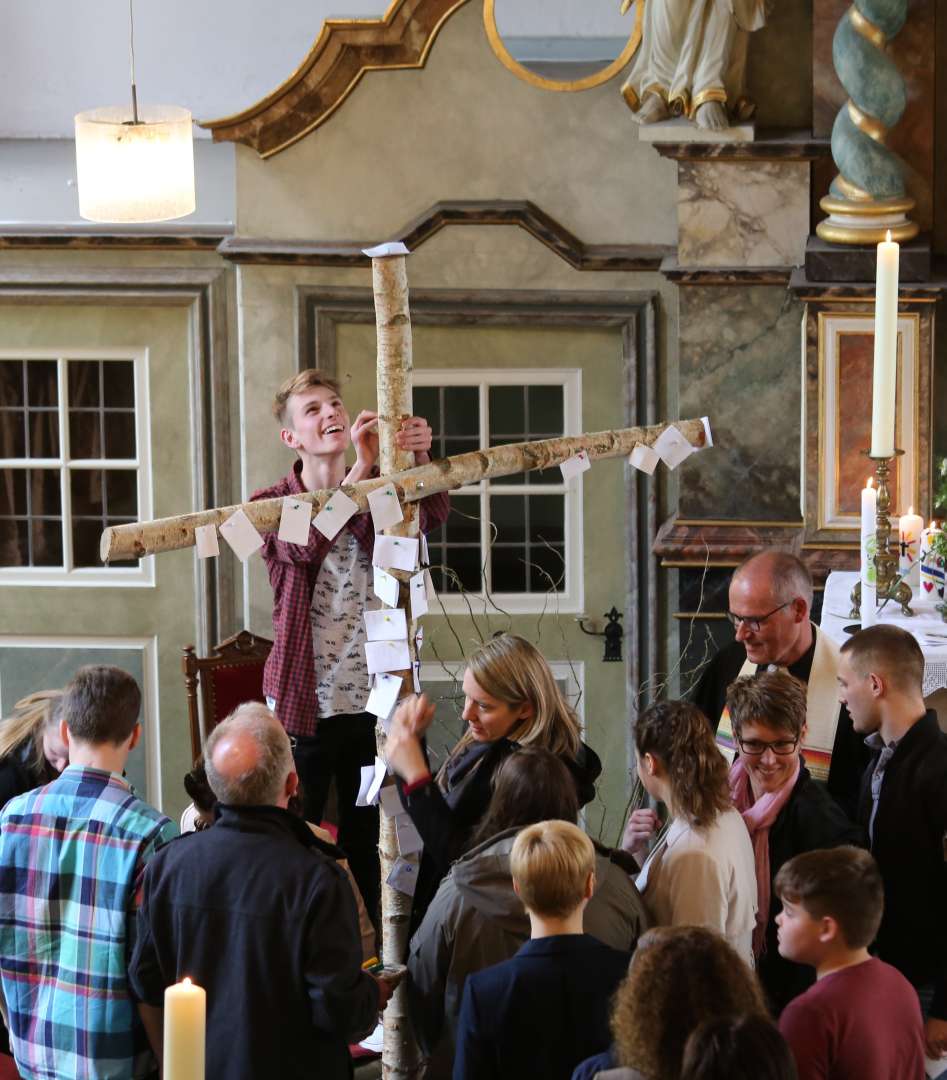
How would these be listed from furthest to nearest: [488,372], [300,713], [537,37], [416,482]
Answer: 1. [537,37]
2. [488,372]
3. [300,713]
4. [416,482]

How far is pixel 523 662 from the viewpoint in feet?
11.4

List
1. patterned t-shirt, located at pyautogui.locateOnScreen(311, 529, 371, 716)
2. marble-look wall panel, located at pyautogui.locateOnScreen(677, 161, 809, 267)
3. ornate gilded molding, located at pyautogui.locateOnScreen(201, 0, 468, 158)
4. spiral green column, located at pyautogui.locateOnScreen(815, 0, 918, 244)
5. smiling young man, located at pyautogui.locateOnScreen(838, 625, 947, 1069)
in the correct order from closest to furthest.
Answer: smiling young man, located at pyautogui.locateOnScreen(838, 625, 947, 1069)
patterned t-shirt, located at pyautogui.locateOnScreen(311, 529, 371, 716)
spiral green column, located at pyautogui.locateOnScreen(815, 0, 918, 244)
marble-look wall panel, located at pyautogui.locateOnScreen(677, 161, 809, 267)
ornate gilded molding, located at pyautogui.locateOnScreen(201, 0, 468, 158)

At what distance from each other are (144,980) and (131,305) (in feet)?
13.4

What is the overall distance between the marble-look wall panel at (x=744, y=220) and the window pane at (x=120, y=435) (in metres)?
2.49

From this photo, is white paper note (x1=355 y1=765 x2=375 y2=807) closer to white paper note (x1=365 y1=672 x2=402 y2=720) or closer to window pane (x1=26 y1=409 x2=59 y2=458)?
white paper note (x1=365 y1=672 x2=402 y2=720)

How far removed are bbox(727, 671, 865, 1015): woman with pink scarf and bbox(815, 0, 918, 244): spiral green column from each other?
2.61m

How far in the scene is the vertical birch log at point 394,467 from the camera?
364 centimetres

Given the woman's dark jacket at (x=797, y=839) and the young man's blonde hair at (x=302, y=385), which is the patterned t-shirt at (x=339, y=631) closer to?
the young man's blonde hair at (x=302, y=385)

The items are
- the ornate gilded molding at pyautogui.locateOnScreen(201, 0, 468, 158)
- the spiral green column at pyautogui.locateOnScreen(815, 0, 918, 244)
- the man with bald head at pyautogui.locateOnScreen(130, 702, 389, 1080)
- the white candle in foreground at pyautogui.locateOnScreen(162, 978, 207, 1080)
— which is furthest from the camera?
the ornate gilded molding at pyautogui.locateOnScreen(201, 0, 468, 158)

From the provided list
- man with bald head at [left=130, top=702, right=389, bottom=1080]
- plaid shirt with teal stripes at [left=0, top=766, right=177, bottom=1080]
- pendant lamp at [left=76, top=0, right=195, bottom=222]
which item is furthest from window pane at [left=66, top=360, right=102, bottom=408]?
man with bald head at [left=130, top=702, right=389, bottom=1080]

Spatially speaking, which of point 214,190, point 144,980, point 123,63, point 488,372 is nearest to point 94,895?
point 144,980

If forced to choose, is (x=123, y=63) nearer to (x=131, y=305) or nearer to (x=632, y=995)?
(x=131, y=305)

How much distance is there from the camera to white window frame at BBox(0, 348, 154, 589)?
6742 millimetres

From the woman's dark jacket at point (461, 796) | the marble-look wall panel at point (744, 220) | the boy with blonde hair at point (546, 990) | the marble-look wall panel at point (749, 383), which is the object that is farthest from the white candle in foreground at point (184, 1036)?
the marble-look wall panel at point (744, 220)
